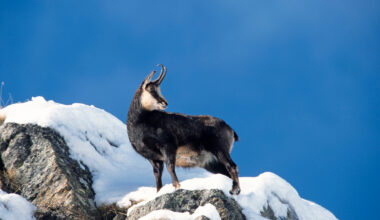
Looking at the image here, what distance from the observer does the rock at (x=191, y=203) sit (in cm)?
785

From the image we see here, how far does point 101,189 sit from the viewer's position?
32.7 ft

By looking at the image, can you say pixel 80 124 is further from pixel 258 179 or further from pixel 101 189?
pixel 258 179

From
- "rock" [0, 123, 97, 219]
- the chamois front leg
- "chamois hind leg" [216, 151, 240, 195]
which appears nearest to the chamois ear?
the chamois front leg

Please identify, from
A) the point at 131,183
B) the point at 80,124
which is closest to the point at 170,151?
the point at 131,183

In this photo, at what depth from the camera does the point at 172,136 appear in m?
8.77

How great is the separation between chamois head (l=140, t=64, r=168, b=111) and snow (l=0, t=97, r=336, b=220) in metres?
1.60

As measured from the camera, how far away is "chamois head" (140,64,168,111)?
8664 millimetres

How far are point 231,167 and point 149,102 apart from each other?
6.81 ft

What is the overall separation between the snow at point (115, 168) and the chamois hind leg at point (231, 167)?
0.12 metres

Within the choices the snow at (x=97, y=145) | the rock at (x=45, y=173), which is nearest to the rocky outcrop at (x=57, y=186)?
the rock at (x=45, y=173)

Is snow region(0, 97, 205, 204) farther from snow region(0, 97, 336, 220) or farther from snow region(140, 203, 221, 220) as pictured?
snow region(140, 203, 221, 220)

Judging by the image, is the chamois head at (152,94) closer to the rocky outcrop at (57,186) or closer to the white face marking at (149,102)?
the white face marking at (149,102)

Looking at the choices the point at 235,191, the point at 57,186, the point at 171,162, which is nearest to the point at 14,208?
the point at 57,186

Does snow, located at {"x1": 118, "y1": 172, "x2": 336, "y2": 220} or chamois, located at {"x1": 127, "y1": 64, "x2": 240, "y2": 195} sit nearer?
snow, located at {"x1": 118, "y1": 172, "x2": 336, "y2": 220}
